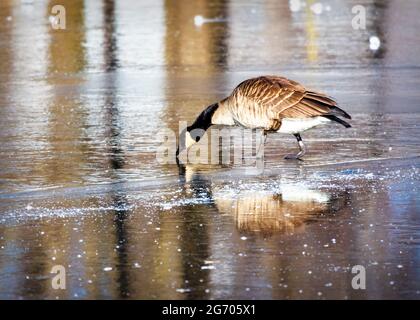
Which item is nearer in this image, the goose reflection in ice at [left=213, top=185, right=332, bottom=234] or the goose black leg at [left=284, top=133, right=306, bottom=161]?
the goose reflection in ice at [left=213, top=185, right=332, bottom=234]

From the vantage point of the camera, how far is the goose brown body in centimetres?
1017

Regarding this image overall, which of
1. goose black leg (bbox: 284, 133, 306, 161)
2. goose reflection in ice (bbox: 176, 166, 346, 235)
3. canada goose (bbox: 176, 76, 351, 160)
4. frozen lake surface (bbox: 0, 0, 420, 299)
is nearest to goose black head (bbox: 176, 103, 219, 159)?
canada goose (bbox: 176, 76, 351, 160)

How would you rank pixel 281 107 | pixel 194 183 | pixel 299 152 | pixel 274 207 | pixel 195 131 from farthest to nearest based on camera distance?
pixel 195 131 → pixel 299 152 → pixel 281 107 → pixel 194 183 → pixel 274 207

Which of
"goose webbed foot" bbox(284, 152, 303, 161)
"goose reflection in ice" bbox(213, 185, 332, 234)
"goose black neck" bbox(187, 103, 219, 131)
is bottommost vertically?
"goose reflection in ice" bbox(213, 185, 332, 234)

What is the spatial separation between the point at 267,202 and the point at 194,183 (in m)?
0.91

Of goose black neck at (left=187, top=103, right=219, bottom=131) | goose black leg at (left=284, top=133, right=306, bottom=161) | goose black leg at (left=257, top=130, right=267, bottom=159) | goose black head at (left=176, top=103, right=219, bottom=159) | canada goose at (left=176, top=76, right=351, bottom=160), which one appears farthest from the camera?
goose black neck at (left=187, top=103, right=219, bottom=131)

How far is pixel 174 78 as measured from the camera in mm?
15492

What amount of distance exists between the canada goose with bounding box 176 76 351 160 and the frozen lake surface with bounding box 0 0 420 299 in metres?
0.31

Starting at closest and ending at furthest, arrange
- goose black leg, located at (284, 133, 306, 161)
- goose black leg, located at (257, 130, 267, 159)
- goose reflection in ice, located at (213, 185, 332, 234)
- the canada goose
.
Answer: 1. goose reflection in ice, located at (213, 185, 332, 234)
2. the canada goose
3. goose black leg, located at (284, 133, 306, 161)
4. goose black leg, located at (257, 130, 267, 159)

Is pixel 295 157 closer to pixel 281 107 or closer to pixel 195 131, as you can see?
pixel 281 107

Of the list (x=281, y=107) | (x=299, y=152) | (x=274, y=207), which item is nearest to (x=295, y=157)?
(x=299, y=152)

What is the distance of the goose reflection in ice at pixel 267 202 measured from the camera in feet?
26.2

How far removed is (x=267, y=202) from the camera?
28.4 ft

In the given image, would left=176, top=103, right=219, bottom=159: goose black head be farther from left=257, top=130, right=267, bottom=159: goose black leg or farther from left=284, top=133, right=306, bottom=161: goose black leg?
left=284, top=133, right=306, bottom=161: goose black leg
